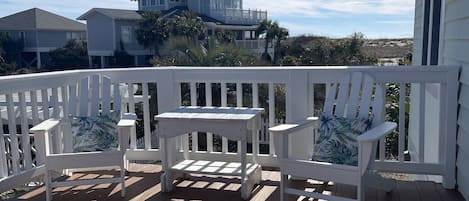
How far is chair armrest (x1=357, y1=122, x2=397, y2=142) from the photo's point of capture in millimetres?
2627

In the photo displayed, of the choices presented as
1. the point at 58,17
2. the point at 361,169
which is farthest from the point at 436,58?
the point at 58,17

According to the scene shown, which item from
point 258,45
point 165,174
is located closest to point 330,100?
point 165,174

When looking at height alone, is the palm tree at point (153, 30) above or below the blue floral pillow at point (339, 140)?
above

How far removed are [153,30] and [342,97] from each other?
22.6 m

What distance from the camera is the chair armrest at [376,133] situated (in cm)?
263

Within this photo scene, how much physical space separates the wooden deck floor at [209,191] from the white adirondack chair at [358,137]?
474 mm

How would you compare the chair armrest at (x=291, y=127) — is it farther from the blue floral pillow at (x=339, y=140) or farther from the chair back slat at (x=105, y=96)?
the chair back slat at (x=105, y=96)

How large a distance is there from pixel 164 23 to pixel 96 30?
14.8 ft

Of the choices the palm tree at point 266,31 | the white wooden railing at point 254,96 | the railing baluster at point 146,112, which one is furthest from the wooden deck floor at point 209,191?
the palm tree at point 266,31

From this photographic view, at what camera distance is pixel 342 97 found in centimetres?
338

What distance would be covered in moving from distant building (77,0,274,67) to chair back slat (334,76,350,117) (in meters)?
21.0

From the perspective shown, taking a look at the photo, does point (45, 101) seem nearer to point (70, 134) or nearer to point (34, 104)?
point (34, 104)

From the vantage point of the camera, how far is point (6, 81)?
3234mm

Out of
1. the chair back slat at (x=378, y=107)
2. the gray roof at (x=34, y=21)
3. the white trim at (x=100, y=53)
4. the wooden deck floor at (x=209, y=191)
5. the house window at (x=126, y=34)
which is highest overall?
the gray roof at (x=34, y=21)
